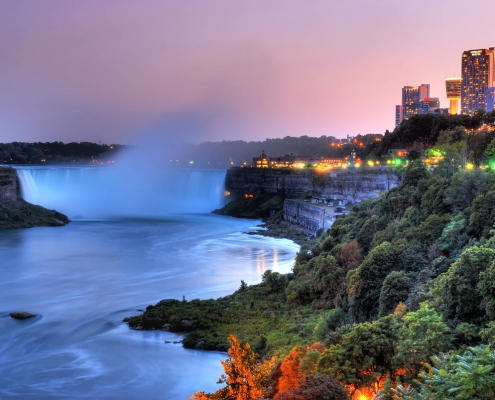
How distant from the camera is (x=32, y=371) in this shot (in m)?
15.1

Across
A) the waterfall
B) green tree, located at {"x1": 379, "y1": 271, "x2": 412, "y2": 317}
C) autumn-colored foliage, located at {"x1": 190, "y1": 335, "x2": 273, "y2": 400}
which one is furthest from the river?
the waterfall

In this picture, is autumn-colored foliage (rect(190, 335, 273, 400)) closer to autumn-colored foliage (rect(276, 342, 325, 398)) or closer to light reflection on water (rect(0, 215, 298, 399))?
autumn-colored foliage (rect(276, 342, 325, 398))

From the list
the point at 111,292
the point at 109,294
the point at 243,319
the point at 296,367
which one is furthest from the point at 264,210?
the point at 296,367

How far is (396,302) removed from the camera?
1430cm

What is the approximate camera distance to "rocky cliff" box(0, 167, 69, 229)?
145 ft

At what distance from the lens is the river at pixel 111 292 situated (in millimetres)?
14539

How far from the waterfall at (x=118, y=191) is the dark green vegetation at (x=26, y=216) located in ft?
13.2

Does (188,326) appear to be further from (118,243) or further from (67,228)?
(67,228)

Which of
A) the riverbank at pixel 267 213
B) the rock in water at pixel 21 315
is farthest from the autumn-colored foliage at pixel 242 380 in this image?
the riverbank at pixel 267 213

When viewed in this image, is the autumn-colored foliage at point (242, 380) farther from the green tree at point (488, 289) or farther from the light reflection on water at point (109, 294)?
the green tree at point (488, 289)

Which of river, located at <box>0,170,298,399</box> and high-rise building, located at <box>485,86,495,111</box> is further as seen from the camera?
high-rise building, located at <box>485,86,495,111</box>

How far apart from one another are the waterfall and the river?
6.84 metres

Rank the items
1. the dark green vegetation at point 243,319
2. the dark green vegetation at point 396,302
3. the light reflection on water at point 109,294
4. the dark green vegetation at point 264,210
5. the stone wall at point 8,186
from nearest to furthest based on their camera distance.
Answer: the dark green vegetation at point 396,302 < the light reflection on water at point 109,294 < the dark green vegetation at point 243,319 < the dark green vegetation at point 264,210 < the stone wall at point 8,186

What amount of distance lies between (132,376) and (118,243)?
22.5 meters
